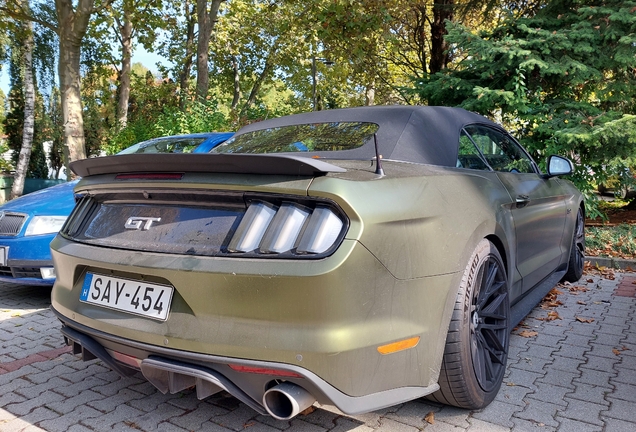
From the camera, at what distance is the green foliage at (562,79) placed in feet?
24.0

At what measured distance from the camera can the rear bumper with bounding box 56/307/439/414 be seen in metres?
1.82

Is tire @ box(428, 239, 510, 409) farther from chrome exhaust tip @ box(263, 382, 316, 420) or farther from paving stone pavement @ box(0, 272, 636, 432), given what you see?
chrome exhaust tip @ box(263, 382, 316, 420)

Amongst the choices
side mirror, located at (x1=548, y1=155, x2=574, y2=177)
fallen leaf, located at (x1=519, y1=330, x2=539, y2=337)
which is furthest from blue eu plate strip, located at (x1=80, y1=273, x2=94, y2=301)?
side mirror, located at (x1=548, y1=155, x2=574, y2=177)

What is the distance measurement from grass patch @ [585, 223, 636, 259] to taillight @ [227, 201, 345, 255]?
5837 mm

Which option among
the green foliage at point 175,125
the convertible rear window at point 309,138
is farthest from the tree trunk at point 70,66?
the convertible rear window at point 309,138

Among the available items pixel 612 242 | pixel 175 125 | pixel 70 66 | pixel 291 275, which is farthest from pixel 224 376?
pixel 70 66

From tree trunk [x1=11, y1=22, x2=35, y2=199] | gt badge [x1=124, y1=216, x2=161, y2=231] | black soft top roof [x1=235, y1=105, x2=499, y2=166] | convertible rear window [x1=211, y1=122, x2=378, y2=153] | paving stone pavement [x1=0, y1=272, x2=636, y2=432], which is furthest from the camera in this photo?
tree trunk [x1=11, y1=22, x2=35, y2=199]

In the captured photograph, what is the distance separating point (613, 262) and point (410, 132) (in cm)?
460

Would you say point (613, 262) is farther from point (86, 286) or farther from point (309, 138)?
→ point (86, 286)

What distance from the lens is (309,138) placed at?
3080mm

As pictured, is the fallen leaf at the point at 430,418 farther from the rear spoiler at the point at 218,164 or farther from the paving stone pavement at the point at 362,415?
the rear spoiler at the point at 218,164

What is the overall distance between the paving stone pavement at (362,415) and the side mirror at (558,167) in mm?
1171

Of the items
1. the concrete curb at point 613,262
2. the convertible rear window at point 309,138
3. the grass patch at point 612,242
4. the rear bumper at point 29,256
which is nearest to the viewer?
the convertible rear window at point 309,138

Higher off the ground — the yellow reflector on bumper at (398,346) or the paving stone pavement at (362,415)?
the yellow reflector on bumper at (398,346)
